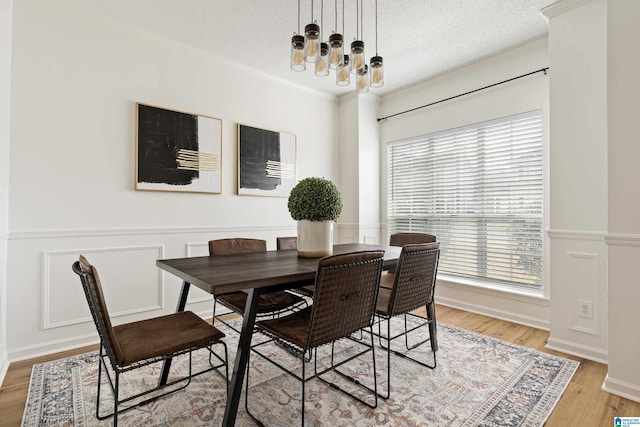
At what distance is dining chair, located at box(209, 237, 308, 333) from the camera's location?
7.38ft

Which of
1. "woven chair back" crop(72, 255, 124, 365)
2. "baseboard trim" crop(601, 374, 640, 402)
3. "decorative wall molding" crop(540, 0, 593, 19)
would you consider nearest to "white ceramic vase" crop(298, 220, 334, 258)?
"woven chair back" crop(72, 255, 124, 365)

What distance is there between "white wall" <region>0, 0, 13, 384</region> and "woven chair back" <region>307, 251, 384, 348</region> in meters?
2.19

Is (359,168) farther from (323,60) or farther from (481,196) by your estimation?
(323,60)

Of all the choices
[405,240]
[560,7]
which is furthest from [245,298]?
[560,7]

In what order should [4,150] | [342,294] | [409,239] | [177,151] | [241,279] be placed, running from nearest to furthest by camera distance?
[241,279] < [342,294] < [4,150] < [409,239] < [177,151]

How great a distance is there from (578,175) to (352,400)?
2.36 m

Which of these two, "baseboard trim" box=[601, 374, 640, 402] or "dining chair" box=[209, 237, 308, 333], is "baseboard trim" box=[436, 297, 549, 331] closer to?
"baseboard trim" box=[601, 374, 640, 402]

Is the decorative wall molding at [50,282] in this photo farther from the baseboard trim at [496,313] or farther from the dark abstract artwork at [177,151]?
the baseboard trim at [496,313]

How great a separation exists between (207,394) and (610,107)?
2.97 m

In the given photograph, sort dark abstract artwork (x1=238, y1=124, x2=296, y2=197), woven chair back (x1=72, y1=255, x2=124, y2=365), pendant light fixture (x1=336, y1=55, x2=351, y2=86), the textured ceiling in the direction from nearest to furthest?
woven chair back (x1=72, y1=255, x2=124, y2=365) → pendant light fixture (x1=336, y1=55, x2=351, y2=86) → the textured ceiling → dark abstract artwork (x1=238, y1=124, x2=296, y2=197)

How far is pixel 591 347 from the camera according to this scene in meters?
2.40

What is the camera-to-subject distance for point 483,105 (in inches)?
136

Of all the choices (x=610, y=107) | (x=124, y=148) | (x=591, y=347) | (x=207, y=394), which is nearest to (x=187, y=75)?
(x=124, y=148)

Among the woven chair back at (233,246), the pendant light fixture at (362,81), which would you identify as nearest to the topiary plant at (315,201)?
the woven chair back at (233,246)
